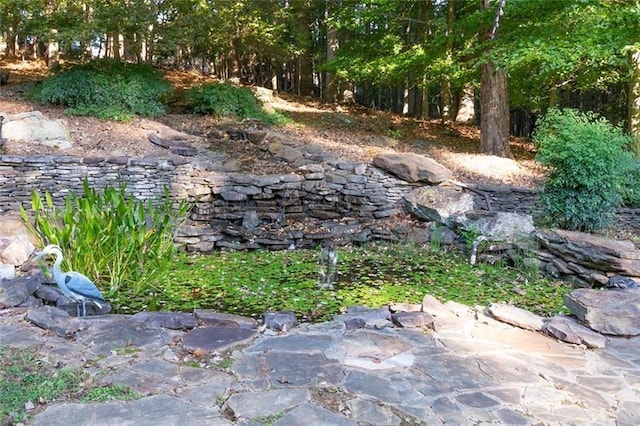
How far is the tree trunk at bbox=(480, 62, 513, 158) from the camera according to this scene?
7672mm

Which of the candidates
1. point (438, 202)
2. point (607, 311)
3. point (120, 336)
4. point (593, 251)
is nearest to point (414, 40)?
point (438, 202)

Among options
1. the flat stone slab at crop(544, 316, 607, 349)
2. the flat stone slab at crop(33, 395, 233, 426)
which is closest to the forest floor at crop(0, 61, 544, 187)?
the flat stone slab at crop(544, 316, 607, 349)

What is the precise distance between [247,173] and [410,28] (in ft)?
22.2

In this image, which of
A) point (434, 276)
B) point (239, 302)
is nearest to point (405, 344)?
point (239, 302)

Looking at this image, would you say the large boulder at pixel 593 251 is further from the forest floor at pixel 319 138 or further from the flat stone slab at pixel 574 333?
the forest floor at pixel 319 138

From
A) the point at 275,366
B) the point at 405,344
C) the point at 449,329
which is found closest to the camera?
the point at 275,366

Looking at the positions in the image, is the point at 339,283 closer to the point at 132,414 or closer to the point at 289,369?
the point at 289,369

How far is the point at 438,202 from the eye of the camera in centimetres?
625

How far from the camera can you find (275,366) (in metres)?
2.46

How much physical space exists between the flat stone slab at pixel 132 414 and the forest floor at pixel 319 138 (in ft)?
15.5

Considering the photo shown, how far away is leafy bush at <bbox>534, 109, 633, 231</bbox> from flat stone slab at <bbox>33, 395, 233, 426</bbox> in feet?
14.5

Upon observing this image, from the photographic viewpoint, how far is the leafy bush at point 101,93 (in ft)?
24.2

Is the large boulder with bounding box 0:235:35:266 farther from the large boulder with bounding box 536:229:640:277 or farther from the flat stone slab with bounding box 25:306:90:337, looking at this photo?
the large boulder with bounding box 536:229:640:277

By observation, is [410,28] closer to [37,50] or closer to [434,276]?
[434,276]
